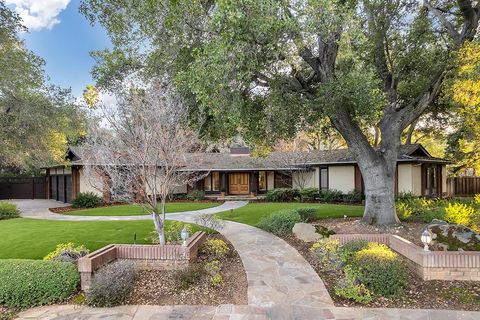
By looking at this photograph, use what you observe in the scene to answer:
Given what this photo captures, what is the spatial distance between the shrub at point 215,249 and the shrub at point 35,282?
9.83ft

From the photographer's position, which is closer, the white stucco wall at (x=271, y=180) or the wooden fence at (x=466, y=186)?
the wooden fence at (x=466, y=186)

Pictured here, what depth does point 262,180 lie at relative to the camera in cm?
2475

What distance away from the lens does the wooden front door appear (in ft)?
80.6

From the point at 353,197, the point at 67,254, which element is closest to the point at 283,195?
the point at 353,197

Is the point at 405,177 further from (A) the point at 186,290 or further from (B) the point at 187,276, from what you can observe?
(A) the point at 186,290

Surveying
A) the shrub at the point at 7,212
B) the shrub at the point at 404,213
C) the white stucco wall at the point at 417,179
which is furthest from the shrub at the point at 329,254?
the shrub at the point at 7,212

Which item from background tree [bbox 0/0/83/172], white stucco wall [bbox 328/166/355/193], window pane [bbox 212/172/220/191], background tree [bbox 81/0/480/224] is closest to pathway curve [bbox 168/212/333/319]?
background tree [bbox 81/0/480/224]

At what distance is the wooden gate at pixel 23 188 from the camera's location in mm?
25766

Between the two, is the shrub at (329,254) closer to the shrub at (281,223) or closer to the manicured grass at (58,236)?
the shrub at (281,223)

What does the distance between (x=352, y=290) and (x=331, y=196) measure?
14244 millimetres

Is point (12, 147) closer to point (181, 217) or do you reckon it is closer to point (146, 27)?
point (181, 217)

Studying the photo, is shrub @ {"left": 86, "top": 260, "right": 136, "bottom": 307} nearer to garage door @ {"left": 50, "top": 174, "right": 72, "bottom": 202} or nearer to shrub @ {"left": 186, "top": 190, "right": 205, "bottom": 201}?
shrub @ {"left": 186, "top": 190, "right": 205, "bottom": 201}

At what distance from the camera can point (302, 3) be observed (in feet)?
21.8

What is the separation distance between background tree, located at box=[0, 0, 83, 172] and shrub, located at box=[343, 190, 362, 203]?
54.5 ft
